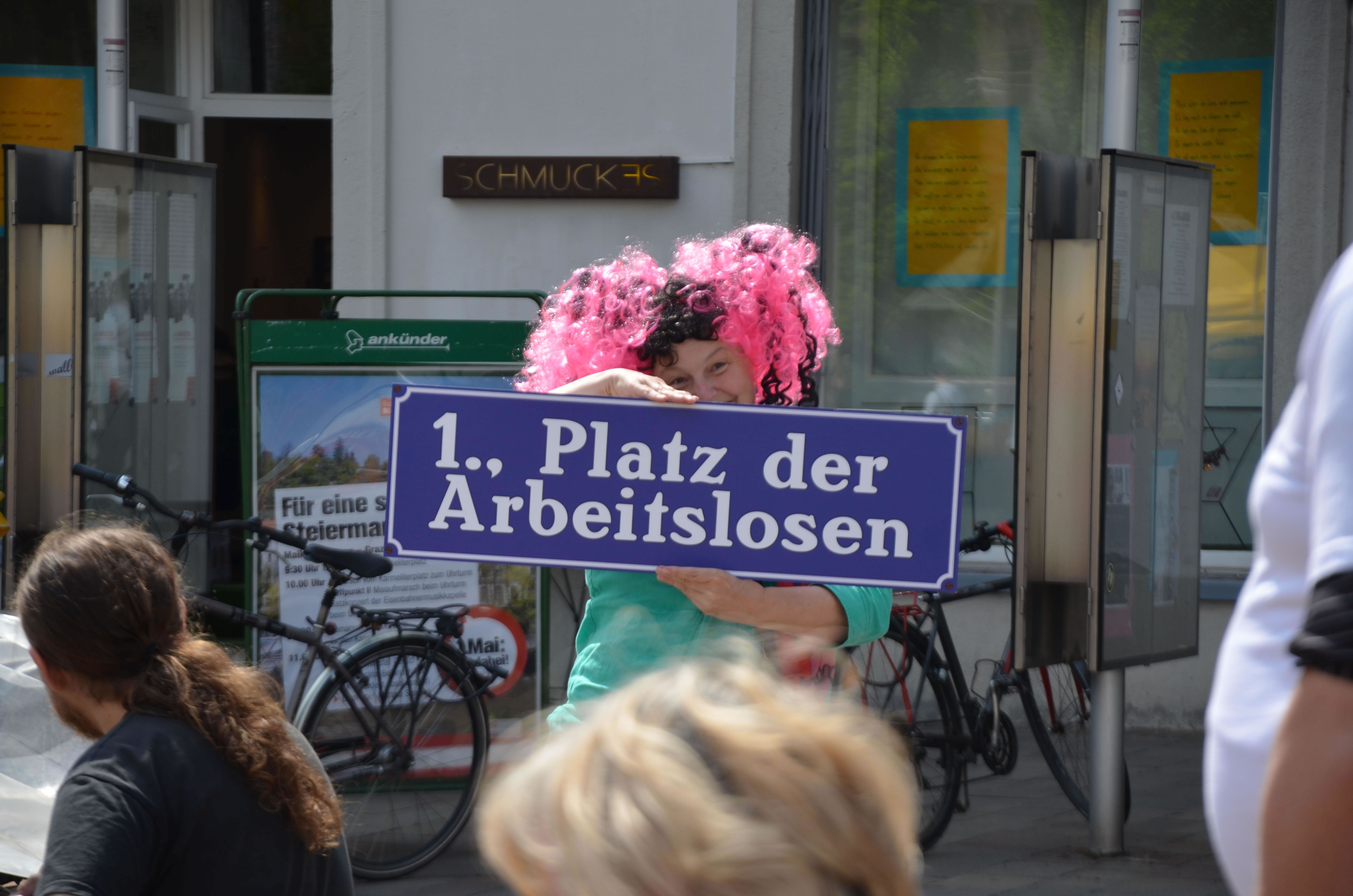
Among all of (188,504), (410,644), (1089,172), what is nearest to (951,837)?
(410,644)

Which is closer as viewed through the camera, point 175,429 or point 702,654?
point 702,654

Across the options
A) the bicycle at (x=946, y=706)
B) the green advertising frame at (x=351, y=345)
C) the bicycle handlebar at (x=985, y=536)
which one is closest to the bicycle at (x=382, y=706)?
the green advertising frame at (x=351, y=345)

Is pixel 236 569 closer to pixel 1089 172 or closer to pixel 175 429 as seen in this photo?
pixel 175 429

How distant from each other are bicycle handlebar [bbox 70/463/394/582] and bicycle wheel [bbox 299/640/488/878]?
292 mm

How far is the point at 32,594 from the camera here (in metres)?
2.24

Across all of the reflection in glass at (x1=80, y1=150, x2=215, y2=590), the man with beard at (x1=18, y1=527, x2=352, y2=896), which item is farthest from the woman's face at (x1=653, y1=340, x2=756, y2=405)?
the reflection in glass at (x1=80, y1=150, x2=215, y2=590)

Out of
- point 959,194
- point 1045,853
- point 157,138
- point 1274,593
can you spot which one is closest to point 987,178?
point 959,194

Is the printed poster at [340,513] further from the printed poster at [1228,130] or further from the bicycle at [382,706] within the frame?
the printed poster at [1228,130]

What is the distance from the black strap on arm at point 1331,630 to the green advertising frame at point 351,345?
417cm

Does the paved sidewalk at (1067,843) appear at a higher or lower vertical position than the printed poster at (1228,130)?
lower

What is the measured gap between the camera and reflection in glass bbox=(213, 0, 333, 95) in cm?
760

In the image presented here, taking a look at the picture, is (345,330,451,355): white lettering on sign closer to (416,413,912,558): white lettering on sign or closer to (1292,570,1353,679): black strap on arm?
(416,413,912,558): white lettering on sign

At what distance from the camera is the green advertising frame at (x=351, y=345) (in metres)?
5.08

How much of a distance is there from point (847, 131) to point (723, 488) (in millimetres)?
5003
